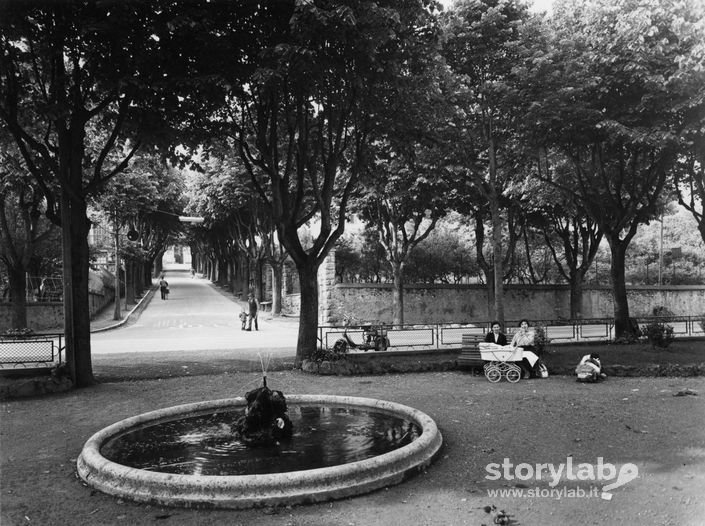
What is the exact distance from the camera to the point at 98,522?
4.99 metres

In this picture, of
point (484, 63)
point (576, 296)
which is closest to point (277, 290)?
point (576, 296)

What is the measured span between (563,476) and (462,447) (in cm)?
142

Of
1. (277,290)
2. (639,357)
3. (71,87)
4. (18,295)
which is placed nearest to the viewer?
(71,87)

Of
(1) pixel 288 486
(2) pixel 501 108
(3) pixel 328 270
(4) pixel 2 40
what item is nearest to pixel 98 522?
(1) pixel 288 486

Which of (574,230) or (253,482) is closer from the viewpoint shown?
(253,482)

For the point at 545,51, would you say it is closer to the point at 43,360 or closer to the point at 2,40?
the point at 2,40

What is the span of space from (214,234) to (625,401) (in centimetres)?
4486

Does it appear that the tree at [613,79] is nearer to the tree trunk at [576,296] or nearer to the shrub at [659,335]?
the shrub at [659,335]

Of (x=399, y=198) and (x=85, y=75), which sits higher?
(x=85, y=75)

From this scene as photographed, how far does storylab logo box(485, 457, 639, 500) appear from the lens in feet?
18.0

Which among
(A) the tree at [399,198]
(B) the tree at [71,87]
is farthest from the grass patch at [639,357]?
(B) the tree at [71,87]

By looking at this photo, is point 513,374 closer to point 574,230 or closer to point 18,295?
point 18,295

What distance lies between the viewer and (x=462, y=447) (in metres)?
7.04

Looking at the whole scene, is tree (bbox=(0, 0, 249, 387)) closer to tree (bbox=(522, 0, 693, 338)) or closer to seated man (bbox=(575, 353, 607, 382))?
tree (bbox=(522, 0, 693, 338))
